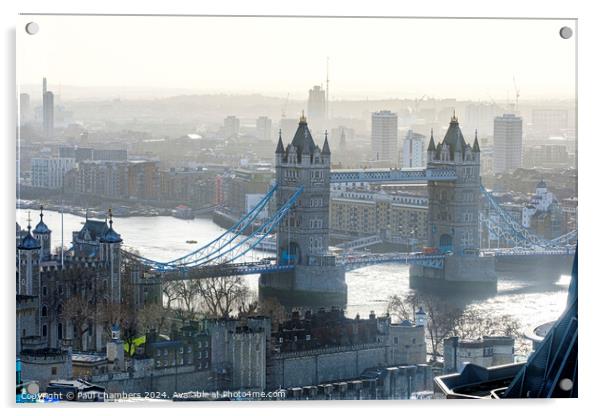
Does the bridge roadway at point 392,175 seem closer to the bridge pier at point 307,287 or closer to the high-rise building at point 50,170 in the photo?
the bridge pier at point 307,287

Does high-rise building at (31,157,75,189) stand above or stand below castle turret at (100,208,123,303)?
above

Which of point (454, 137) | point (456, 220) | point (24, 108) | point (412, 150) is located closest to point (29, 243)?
point (24, 108)

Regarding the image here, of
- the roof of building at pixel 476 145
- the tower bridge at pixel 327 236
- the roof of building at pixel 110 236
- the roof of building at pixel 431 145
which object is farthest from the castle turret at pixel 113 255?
the roof of building at pixel 476 145

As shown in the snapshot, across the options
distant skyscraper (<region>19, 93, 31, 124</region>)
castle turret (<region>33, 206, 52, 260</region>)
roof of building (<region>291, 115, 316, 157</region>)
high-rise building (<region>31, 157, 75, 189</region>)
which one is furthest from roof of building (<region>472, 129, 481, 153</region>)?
distant skyscraper (<region>19, 93, 31, 124</region>)

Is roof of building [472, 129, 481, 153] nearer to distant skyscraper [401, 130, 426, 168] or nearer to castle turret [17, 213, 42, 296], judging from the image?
distant skyscraper [401, 130, 426, 168]

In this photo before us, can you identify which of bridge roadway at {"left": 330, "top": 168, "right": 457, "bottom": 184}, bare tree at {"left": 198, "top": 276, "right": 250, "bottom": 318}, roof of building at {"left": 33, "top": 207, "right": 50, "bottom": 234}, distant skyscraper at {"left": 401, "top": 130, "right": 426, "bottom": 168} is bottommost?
bare tree at {"left": 198, "top": 276, "right": 250, "bottom": 318}
